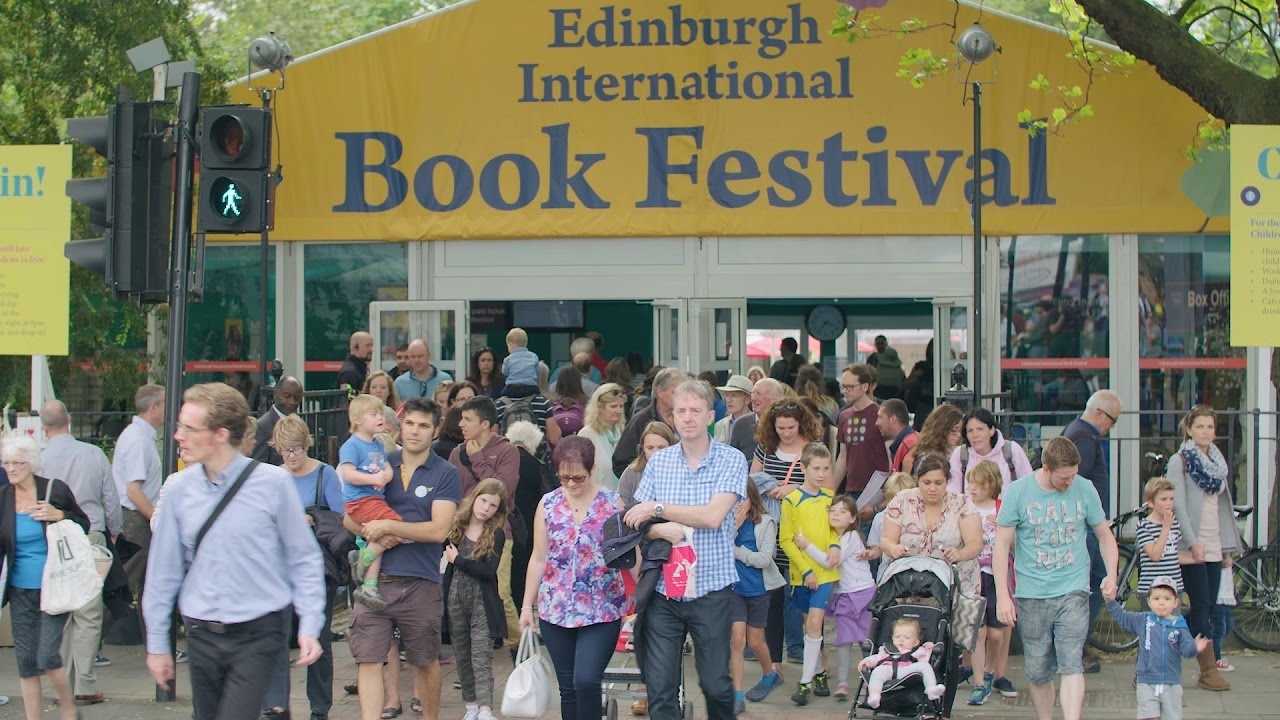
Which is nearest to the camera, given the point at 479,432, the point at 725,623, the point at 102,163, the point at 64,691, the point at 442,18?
the point at 725,623

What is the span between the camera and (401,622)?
310 inches

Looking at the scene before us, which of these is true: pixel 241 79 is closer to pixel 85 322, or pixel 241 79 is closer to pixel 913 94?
pixel 85 322

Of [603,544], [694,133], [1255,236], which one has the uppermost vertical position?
[694,133]

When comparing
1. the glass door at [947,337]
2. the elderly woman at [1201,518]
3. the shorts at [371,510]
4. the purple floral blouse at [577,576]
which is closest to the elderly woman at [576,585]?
the purple floral blouse at [577,576]

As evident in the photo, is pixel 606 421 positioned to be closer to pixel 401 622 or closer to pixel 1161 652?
pixel 401 622

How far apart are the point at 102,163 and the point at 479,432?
24.7 feet

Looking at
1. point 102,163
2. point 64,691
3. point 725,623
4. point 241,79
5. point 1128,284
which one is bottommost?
point 64,691

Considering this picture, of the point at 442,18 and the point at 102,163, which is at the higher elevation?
the point at 442,18

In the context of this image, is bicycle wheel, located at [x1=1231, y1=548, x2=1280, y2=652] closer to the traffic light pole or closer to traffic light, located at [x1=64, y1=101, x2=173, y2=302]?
the traffic light pole

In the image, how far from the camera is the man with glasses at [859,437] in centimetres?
1140

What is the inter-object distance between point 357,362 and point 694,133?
4283 millimetres

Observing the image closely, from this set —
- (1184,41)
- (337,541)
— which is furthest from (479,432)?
(1184,41)

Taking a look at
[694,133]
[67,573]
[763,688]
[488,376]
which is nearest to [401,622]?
[67,573]

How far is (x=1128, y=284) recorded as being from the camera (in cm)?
1583
